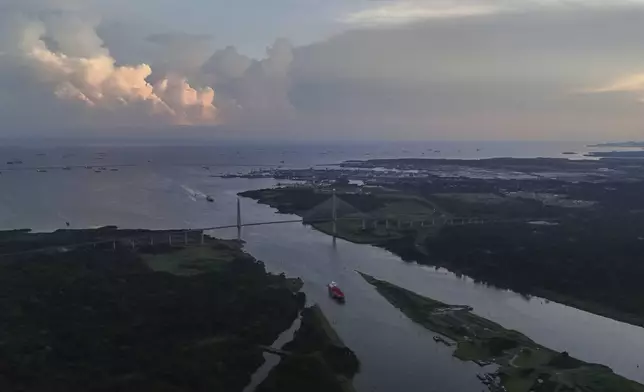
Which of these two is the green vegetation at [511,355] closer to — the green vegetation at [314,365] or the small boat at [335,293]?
the small boat at [335,293]

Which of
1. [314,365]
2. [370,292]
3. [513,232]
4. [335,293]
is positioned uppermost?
[513,232]

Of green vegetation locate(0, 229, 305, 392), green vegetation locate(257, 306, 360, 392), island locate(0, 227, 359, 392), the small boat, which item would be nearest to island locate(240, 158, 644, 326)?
the small boat

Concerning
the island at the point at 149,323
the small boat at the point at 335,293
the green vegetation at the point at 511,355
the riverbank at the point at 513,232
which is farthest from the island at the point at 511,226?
the island at the point at 149,323

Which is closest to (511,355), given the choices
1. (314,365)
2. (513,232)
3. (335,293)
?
(314,365)

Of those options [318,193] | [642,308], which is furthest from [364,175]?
[642,308]

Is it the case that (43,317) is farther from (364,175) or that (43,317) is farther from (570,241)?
(364,175)

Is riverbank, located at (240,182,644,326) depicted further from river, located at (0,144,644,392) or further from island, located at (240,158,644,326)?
river, located at (0,144,644,392)

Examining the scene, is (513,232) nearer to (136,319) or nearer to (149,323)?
(149,323)
